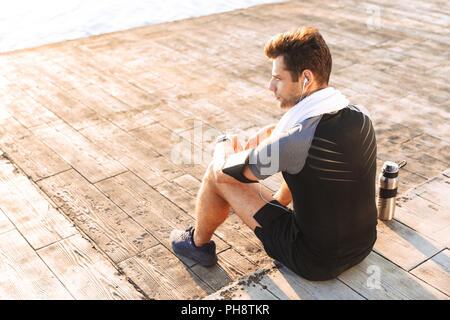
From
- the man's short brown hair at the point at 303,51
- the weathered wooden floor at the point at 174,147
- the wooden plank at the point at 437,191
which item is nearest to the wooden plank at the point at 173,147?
the weathered wooden floor at the point at 174,147

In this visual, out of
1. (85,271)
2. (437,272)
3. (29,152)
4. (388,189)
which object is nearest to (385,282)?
(437,272)

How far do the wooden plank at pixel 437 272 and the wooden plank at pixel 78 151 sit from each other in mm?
1904

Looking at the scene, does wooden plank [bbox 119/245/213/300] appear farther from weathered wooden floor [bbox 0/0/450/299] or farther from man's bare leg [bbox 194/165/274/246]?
man's bare leg [bbox 194/165/274/246]

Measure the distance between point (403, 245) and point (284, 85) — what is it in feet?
3.14

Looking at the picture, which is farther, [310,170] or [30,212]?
[30,212]

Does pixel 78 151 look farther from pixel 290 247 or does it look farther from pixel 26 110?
pixel 290 247

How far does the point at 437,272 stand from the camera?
222cm

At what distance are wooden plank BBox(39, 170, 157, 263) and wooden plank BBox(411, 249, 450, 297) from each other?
50.2 inches

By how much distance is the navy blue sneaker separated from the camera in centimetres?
246

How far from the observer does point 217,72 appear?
193 inches

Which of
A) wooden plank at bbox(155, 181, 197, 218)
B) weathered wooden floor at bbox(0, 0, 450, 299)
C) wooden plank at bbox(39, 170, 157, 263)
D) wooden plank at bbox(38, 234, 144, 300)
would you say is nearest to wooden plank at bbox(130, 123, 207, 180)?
weathered wooden floor at bbox(0, 0, 450, 299)

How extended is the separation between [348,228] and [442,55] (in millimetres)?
3972
